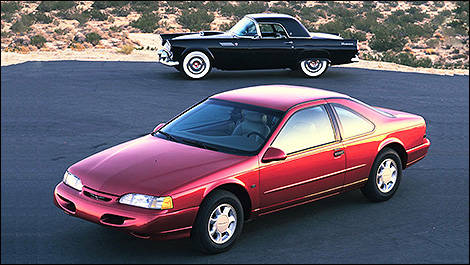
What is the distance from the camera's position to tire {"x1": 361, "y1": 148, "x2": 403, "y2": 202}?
859 cm

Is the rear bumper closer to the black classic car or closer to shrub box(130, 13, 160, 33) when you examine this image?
the black classic car

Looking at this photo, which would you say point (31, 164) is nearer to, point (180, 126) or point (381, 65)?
point (180, 126)

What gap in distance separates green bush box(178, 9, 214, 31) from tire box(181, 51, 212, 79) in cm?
2658

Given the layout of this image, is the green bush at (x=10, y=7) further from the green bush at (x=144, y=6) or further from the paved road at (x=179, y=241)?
the paved road at (x=179, y=241)

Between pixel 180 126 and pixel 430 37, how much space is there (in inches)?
1522

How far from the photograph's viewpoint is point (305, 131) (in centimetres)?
793

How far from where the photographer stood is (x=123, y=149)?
774 cm

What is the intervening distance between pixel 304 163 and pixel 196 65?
36.9 ft

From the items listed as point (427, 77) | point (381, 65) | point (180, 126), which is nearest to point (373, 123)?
point (180, 126)

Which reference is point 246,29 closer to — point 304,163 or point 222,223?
point 304,163

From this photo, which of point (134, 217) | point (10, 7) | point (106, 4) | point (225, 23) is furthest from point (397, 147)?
point (106, 4)

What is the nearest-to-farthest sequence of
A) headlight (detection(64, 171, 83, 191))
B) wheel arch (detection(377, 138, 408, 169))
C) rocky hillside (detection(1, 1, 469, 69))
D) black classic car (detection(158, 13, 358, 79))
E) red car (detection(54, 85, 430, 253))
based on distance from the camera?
red car (detection(54, 85, 430, 253)) < headlight (detection(64, 171, 83, 191)) < wheel arch (detection(377, 138, 408, 169)) < black classic car (detection(158, 13, 358, 79)) < rocky hillside (detection(1, 1, 469, 69))

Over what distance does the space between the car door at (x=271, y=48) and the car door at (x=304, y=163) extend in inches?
420

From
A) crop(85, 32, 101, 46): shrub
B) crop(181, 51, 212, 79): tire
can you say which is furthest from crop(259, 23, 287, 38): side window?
crop(85, 32, 101, 46): shrub
